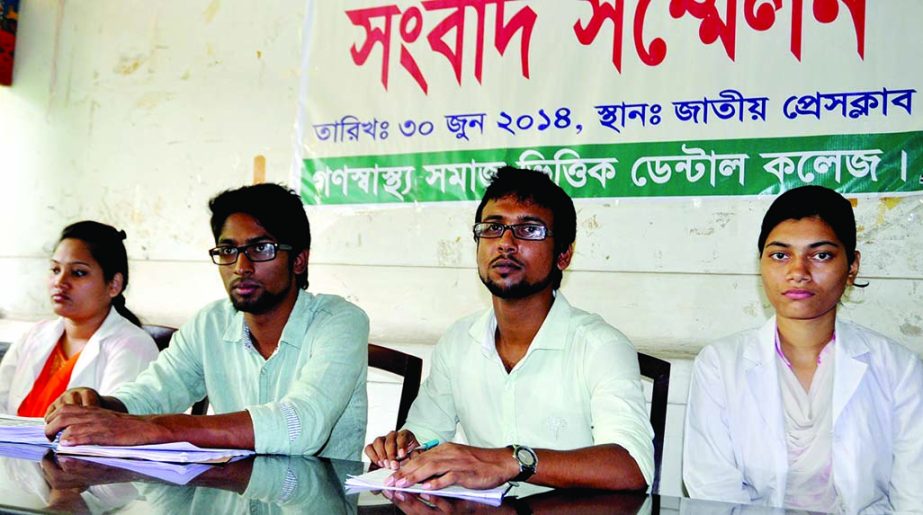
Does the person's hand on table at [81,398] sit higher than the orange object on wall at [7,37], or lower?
lower

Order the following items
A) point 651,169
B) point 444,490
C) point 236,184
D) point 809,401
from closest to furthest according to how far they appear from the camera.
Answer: point 444,490, point 809,401, point 651,169, point 236,184

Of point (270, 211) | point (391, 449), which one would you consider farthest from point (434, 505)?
point (270, 211)

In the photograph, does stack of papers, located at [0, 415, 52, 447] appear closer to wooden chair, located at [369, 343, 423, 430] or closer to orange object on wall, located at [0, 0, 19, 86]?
wooden chair, located at [369, 343, 423, 430]

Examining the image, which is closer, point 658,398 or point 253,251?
point 658,398

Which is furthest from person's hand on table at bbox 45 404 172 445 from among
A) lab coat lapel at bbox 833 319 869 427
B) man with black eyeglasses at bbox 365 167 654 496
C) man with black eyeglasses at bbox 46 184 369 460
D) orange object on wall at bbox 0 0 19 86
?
orange object on wall at bbox 0 0 19 86

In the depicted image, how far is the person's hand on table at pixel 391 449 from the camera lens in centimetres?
191

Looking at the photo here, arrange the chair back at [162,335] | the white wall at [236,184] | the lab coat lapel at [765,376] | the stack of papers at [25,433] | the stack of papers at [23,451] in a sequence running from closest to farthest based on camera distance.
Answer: the stack of papers at [23,451], the stack of papers at [25,433], the lab coat lapel at [765,376], the white wall at [236,184], the chair back at [162,335]

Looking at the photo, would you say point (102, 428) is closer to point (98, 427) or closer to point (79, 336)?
point (98, 427)

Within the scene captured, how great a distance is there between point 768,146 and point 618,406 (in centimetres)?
153

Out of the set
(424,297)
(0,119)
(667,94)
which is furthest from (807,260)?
(0,119)

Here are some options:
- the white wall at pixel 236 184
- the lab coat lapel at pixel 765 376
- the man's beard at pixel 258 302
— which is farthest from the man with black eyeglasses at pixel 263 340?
the lab coat lapel at pixel 765 376

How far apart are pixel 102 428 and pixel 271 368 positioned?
2.28 ft

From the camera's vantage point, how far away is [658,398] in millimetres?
2461

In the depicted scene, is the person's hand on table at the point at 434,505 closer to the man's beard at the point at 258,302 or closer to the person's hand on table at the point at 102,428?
the person's hand on table at the point at 102,428
